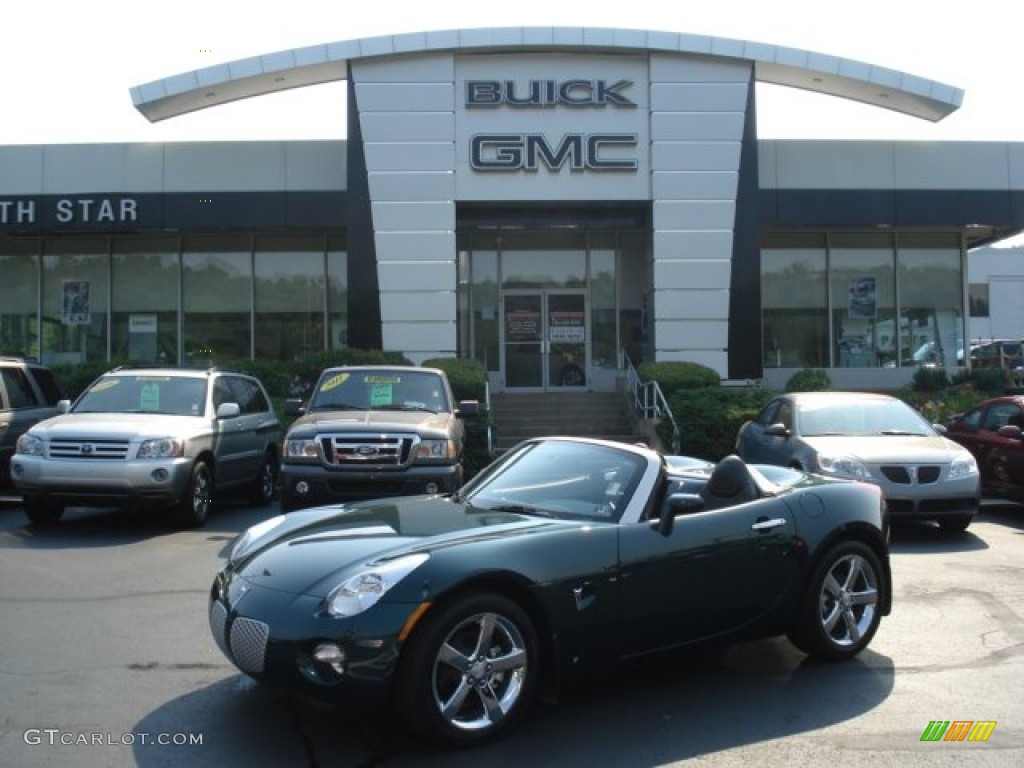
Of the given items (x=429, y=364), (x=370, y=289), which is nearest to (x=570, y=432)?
(x=429, y=364)

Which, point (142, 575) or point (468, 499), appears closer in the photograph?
point (468, 499)

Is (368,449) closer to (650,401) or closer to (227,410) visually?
(227,410)

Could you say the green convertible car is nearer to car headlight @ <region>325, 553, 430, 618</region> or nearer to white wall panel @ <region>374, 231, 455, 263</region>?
car headlight @ <region>325, 553, 430, 618</region>

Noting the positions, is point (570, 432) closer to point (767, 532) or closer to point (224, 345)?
point (224, 345)

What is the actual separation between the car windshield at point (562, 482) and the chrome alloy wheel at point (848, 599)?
4.61 ft

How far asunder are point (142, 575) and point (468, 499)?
3.79 m

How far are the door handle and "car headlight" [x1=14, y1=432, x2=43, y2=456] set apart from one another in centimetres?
770

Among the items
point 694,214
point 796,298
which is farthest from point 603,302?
point 796,298

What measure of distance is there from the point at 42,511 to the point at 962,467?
31.6ft

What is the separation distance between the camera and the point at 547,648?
461 cm

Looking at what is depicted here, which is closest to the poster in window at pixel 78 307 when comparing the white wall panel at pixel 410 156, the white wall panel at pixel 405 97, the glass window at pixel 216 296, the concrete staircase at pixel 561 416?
the glass window at pixel 216 296

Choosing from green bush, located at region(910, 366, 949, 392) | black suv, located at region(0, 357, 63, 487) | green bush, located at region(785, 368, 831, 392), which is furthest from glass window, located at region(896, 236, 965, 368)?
black suv, located at region(0, 357, 63, 487)

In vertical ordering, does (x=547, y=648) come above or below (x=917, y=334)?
below

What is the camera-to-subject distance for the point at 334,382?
1127cm
